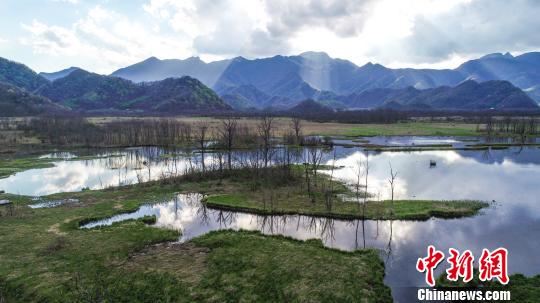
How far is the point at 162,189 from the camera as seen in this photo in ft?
200

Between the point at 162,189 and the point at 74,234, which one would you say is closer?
the point at 74,234

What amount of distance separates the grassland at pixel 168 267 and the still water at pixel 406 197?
338 cm

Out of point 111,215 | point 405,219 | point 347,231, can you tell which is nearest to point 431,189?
point 405,219

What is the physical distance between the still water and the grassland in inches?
133

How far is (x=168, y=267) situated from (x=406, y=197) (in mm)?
39014

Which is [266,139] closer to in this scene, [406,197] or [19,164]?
[406,197]

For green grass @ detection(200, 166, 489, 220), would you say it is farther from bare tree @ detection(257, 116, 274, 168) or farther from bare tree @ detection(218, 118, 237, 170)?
bare tree @ detection(218, 118, 237, 170)

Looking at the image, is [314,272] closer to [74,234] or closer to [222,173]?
[74,234]

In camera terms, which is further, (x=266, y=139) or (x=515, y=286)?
(x=266, y=139)

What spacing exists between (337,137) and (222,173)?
90506mm

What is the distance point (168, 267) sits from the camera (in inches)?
1153

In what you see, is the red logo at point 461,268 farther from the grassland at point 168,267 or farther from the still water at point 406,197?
the grassland at point 168,267

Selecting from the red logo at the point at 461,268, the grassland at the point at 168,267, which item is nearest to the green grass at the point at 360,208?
the grassland at the point at 168,267

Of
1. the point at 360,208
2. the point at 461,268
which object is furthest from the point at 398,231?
the point at 461,268
